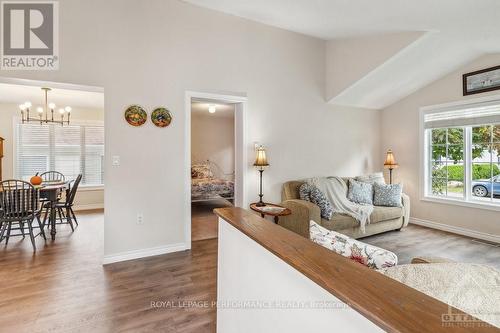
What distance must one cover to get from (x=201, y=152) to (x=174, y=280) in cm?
512

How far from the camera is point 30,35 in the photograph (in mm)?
2787

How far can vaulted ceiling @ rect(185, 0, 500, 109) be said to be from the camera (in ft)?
9.36

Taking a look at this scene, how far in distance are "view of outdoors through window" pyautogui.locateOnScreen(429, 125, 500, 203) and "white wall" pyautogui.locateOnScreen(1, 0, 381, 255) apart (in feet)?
7.69

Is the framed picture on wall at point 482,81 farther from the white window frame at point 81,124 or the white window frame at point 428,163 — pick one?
the white window frame at point 81,124

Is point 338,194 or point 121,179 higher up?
point 121,179

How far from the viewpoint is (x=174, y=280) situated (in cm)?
263

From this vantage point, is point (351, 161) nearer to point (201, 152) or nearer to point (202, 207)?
point (202, 207)

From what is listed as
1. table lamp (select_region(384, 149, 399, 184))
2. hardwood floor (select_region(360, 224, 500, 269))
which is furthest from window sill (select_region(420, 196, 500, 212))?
table lamp (select_region(384, 149, 399, 184))

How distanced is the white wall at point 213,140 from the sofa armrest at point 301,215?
13.6 ft

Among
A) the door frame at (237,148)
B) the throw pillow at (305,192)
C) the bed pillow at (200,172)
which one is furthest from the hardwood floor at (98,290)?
the bed pillow at (200,172)

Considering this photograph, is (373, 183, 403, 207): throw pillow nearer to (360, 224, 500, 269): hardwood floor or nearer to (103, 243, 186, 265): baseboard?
(360, 224, 500, 269): hardwood floor

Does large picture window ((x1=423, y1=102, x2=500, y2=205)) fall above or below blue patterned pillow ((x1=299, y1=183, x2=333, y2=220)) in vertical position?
above

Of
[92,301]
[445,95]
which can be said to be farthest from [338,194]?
[92,301]

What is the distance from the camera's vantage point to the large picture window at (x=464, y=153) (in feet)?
12.9
